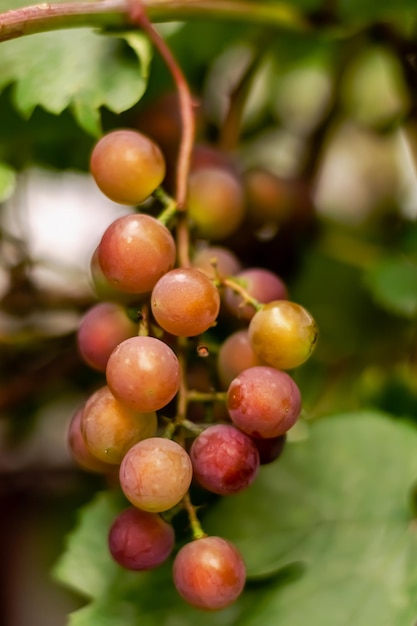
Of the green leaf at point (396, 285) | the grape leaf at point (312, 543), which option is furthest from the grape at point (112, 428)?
the green leaf at point (396, 285)

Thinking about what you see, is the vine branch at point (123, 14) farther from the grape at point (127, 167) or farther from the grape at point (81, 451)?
the grape at point (81, 451)

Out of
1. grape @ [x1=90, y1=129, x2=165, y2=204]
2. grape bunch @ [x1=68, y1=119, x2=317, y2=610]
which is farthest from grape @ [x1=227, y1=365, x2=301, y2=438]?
grape @ [x1=90, y1=129, x2=165, y2=204]

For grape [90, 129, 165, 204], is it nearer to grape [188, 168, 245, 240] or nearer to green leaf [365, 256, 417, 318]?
grape [188, 168, 245, 240]

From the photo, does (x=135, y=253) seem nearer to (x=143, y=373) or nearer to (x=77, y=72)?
(x=143, y=373)

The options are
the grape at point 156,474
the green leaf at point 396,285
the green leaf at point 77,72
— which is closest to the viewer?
the grape at point 156,474

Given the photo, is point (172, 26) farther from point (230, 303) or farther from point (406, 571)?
point (406, 571)

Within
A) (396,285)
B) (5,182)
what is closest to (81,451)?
(5,182)

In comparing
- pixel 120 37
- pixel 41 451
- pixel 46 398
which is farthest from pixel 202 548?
pixel 41 451
